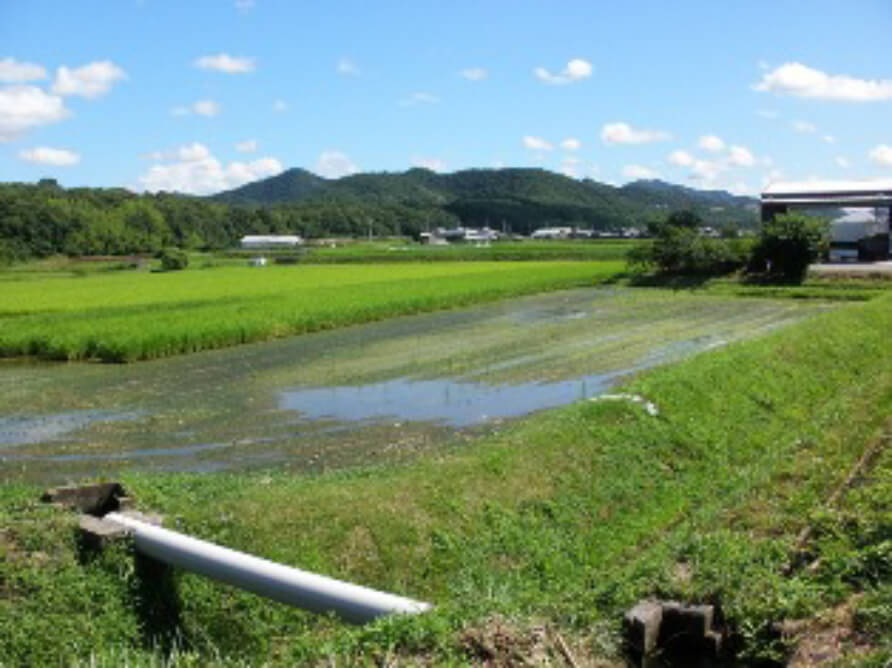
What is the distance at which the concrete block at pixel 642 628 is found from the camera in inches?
197

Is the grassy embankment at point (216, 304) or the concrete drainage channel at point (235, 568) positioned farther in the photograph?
the grassy embankment at point (216, 304)

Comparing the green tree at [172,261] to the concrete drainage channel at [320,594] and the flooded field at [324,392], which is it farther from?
the concrete drainage channel at [320,594]

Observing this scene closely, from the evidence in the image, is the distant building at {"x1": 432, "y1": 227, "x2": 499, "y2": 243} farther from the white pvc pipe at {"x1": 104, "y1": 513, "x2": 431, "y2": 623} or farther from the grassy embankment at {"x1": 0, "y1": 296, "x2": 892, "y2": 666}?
the white pvc pipe at {"x1": 104, "y1": 513, "x2": 431, "y2": 623}

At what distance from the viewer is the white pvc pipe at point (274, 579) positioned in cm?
547

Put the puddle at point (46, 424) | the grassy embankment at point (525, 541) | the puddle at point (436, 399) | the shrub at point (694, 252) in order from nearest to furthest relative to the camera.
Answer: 1. the grassy embankment at point (525, 541)
2. the puddle at point (46, 424)
3. the puddle at point (436, 399)
4. the shrub at point (694, 252)

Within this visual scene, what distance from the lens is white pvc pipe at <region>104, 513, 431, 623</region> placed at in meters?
5.47

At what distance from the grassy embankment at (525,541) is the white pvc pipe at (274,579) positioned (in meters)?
0.30

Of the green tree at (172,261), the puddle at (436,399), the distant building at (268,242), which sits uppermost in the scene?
the distant building at (268,242)

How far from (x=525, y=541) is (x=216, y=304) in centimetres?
2457

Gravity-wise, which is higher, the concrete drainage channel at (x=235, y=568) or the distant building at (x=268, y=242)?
the distant building at (x=268, y=242)

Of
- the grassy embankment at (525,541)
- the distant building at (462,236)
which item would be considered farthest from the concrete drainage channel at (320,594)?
the distant building at (462,236)

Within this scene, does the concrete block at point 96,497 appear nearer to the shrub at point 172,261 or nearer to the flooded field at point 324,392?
the flooded field at point 324,392

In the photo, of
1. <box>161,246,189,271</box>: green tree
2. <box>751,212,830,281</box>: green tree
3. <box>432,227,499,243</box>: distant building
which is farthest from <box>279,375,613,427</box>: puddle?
<box>432,227,499,243</box>: distant building

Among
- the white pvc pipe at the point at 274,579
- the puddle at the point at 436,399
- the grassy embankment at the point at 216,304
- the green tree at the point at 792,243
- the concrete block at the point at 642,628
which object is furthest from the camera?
the green tree at the point at 792,243
